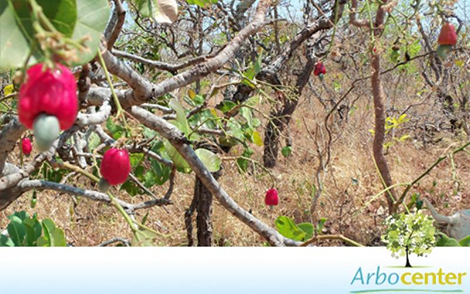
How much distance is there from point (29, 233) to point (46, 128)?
32.3 inches

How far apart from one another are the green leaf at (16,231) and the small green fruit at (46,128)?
34.6 inches

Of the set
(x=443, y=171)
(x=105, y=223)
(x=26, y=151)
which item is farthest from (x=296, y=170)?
(x=26, y=151)

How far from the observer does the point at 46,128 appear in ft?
1.34

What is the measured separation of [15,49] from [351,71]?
6.23 m

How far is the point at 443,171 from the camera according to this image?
4.68 metres

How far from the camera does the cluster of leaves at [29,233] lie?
1.06 m

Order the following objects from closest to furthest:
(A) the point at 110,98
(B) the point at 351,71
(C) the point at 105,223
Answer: (A) the point at 110,98, (C) the point at 105,223, (B) the point at 351,71

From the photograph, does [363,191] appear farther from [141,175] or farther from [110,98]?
[110,98]

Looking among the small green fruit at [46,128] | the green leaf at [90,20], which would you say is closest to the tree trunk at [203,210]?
the green leaf at [90,20]

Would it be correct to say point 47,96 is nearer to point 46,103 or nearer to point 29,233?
point 46,103

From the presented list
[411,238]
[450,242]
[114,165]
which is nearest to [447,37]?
[450,242]

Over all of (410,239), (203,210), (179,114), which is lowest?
(203,210)

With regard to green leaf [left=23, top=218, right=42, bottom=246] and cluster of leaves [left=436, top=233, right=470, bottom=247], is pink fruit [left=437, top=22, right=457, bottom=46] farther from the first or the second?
green leaf [left=23, top=218, right=42, bottom=246]

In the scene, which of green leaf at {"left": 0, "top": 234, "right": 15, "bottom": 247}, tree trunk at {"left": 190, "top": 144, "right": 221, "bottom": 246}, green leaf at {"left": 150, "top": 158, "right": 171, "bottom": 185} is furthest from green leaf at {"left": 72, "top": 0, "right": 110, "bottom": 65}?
tree trunk at {"left": 190, "top": 144, "right": 221, "bottom": 246}
